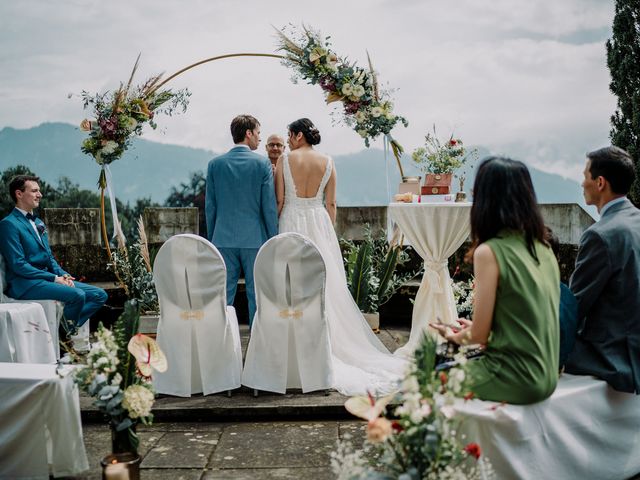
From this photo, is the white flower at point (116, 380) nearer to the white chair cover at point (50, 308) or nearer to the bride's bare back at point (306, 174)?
the white chair cover at point (50, 308)

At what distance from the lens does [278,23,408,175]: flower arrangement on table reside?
20.1 ft

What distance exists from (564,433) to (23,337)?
11.3ft

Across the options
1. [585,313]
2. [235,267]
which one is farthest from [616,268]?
[235,267]

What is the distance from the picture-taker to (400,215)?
18.2 feet

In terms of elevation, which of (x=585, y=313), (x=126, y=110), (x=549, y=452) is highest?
(x=126, y=110)

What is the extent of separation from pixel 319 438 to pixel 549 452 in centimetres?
141

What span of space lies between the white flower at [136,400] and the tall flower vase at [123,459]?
0.14 m

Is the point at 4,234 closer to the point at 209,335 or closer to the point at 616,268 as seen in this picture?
the point at 209,335

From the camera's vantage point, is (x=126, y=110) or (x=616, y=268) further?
(x=126, y=110)

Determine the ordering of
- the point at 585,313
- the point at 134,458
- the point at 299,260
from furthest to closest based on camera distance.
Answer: the point at 299,260, the point at 585,313, the point at 134,458

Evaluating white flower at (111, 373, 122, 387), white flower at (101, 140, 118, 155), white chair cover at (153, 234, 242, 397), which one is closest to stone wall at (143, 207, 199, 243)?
white flower at (101, 140, 118, 155)

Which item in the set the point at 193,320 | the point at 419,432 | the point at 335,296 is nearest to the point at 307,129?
the point at 335,296

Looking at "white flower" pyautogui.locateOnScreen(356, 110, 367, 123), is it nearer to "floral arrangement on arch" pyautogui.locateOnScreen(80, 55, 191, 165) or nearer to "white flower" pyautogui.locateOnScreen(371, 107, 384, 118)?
"white flower" pyautogui.locateOnScreen(371, 107, 384, 118)

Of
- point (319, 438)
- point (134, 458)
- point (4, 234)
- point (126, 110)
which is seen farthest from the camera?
point (126, 110)
